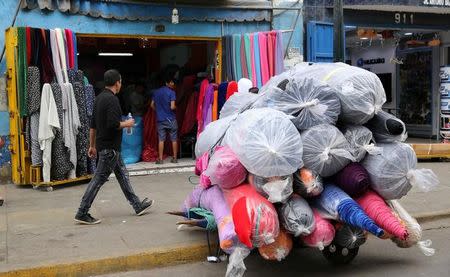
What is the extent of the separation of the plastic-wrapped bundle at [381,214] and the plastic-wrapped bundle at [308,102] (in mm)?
736

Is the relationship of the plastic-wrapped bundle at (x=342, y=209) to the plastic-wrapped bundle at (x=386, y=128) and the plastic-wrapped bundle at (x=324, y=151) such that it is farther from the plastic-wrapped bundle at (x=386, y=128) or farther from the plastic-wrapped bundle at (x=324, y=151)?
the plastic-wrapped bundle at (x=386, y=128)

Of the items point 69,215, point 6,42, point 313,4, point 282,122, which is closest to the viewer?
point 282,122

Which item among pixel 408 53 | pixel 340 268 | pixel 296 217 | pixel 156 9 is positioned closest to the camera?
pixel 296 217

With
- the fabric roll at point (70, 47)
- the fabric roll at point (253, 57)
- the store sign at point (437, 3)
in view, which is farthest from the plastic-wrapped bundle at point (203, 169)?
the store sign at point (437, 3)

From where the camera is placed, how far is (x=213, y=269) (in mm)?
5582

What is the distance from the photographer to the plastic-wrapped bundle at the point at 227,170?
15.5 ft

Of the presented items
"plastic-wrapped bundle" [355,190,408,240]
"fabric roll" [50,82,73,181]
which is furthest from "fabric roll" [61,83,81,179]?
"plastic-wrapped bundle" [355,190,408,240]

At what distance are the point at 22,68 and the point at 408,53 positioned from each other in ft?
39.9

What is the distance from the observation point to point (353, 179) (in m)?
4.81

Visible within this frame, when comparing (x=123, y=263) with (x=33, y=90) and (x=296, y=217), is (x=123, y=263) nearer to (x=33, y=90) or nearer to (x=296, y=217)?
(x=296, y=217)

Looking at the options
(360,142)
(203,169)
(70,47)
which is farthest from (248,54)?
(360,142)

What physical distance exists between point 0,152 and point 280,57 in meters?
5.30

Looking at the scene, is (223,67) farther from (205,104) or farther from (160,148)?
(160,148)

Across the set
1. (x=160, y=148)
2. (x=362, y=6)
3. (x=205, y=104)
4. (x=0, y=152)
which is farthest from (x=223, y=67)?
(x=0, y=152)
